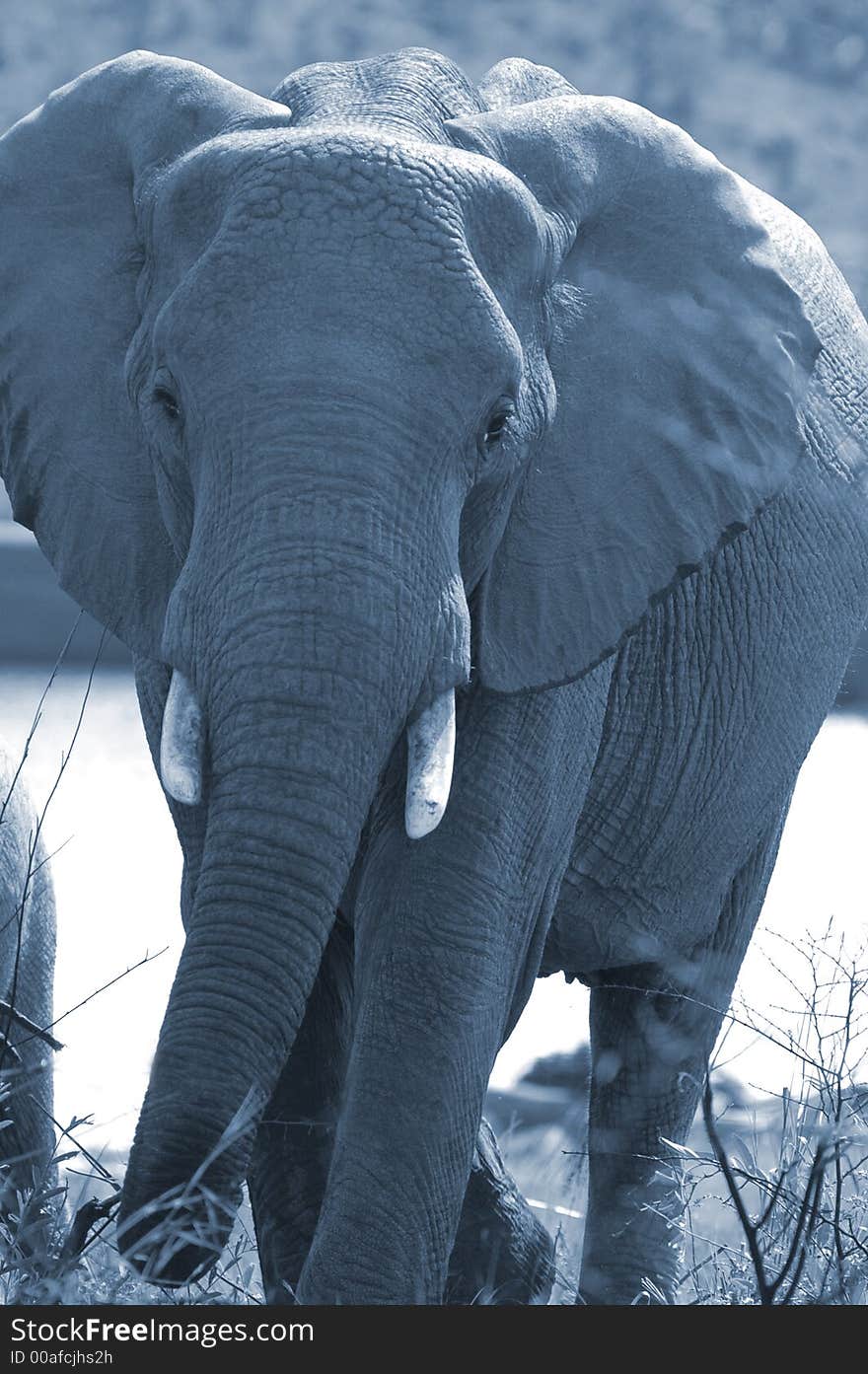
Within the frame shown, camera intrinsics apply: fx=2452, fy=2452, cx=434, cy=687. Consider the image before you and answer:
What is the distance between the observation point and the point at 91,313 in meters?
2.71

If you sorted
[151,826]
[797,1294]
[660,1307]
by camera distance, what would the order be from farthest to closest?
[151,826] → [797,1294] → [660,1307]

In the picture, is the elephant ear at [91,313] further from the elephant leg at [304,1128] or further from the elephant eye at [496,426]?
the elephant leg at [304,1128]

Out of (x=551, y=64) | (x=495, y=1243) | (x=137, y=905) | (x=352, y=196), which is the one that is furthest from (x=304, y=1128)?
(x=551, y=64)

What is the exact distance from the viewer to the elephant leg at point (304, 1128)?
301cm

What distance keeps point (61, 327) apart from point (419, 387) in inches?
21.9

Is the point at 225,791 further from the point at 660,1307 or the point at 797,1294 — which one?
the point at 797,1294

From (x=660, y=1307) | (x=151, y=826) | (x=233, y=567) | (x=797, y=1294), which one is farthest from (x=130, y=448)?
(x=151, y=826)

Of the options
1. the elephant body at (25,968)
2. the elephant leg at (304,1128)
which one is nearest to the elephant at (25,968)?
the elephant body at (25,968)

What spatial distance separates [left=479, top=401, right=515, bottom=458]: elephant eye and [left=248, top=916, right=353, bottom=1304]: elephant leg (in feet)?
2.64

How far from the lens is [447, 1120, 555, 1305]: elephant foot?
3.29 meters

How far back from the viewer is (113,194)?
8.95ft

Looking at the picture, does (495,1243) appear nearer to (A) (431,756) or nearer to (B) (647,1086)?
(B) (647,1086)

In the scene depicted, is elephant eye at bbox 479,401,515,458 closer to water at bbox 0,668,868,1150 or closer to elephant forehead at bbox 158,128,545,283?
elephant forehead at bbox 158,128,545,283

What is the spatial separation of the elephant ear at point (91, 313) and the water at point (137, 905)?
0.65 metres
